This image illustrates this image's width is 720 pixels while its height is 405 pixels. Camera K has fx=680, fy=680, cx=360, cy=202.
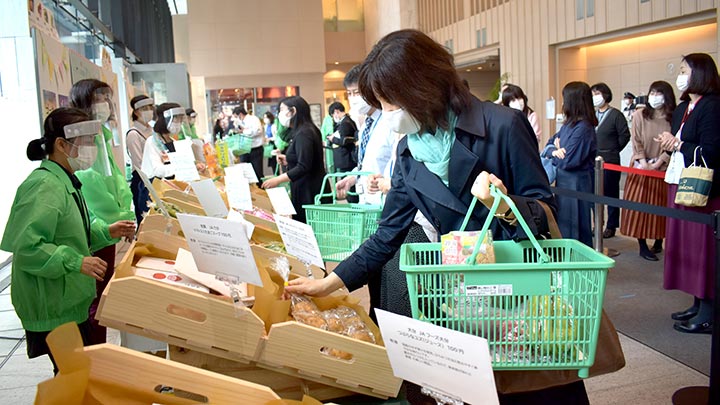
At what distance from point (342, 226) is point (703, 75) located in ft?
8.00

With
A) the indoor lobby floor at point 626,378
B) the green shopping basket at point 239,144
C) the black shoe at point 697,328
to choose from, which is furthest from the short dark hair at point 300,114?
the green shopping basket at point 239,144

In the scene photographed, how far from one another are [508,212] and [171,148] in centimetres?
503

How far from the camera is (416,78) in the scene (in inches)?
67.5

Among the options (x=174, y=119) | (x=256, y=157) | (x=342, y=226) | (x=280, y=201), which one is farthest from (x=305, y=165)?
(x=256, y=157)

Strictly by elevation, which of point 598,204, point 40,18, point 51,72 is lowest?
point 598,204

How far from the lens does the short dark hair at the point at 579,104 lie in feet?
18.8

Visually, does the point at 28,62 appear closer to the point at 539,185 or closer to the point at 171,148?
the point at 171,148

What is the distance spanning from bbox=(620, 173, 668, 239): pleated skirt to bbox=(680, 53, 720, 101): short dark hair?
6.70 ft

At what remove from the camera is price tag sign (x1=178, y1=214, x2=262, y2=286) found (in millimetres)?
1563

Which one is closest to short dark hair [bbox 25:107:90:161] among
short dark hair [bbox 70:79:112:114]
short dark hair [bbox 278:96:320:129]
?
short dark hair [bbox 70:79:112:114]

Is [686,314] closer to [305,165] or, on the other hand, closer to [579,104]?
[579,104]

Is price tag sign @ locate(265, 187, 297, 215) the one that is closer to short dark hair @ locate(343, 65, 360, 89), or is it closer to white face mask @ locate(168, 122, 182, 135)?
short dark hair @ locate(343, 65, 360, 89)

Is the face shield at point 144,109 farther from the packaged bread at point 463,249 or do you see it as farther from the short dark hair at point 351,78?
the packaged bread at point 463,249

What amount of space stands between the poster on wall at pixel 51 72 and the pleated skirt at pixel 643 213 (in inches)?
193
